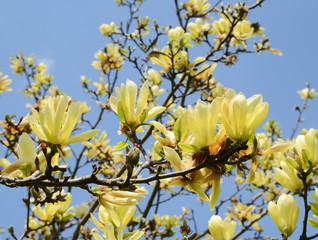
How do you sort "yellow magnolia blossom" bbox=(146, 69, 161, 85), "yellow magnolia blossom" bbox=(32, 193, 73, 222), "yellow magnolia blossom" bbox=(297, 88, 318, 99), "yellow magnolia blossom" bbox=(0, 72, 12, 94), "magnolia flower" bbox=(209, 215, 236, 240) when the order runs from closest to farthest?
"magnolia flower" bbox=(209, 215, 236, 240)
"yellow magnolia blossom" bbox=(32, 193, 73, 222)
"yellow magnolia blossom" bbox=(0, 72, 12, 94)
"yellow magnolia blossom" bbox=(146, 69, 161, 85)
"yellow magnolia blossom" bbox=(297, 88, 318, 99)

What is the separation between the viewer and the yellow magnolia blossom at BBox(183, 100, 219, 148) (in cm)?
94

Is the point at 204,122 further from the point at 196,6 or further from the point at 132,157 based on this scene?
the point at 196,6

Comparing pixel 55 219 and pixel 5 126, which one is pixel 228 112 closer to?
pixel 55 219

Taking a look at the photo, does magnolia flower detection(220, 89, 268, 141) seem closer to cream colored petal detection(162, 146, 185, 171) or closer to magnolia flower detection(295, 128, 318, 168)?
cream colored petal detection(162, 146, 185, 171)

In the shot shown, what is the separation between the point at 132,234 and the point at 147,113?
0.43m

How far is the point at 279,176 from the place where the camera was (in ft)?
4.53

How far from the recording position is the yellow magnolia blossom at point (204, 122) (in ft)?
3.08

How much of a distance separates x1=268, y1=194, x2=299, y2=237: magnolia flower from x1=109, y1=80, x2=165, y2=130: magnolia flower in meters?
0.53

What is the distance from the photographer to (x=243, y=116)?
0.94m

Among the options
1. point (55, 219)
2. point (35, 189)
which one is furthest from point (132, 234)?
point (55, 219)

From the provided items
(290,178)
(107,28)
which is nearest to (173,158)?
(290,178)

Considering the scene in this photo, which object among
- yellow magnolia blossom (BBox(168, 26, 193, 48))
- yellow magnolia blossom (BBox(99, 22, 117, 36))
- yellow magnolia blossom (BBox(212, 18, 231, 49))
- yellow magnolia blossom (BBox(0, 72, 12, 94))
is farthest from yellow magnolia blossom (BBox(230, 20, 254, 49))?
yellow magnolia blossom (BBox(0, 72, 12, 94))

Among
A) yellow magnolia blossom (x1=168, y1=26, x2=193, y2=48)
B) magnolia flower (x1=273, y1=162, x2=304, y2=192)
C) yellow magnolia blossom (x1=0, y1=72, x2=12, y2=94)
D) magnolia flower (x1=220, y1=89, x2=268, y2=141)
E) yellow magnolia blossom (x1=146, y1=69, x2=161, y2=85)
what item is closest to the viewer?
magnolia flower (x1=220, y1=89, x2=268, y2=141)

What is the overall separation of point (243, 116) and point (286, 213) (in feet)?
1.59
